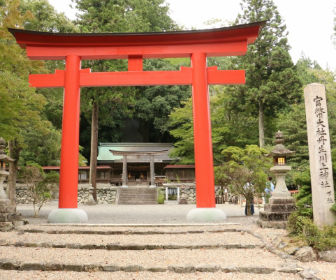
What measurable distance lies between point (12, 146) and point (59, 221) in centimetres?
475

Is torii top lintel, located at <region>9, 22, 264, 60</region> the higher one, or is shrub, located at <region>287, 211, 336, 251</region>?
torii top lintel, located at <region>9, 22, 264, 60</region>

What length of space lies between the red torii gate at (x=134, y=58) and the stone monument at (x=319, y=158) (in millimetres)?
2894

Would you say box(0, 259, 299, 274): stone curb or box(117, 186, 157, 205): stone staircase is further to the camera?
box(117, 186, 157, 205): stone staircase

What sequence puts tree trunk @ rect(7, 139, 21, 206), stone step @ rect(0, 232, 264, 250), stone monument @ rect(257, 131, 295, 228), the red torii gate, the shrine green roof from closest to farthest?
stone step @ rect(0, 232, 264, 250) → stone monument @ rect(257, 131, 295, 228) → the red torii gate → tree trunk @ rect(7, 139, 21, 206) → the shrine green roof

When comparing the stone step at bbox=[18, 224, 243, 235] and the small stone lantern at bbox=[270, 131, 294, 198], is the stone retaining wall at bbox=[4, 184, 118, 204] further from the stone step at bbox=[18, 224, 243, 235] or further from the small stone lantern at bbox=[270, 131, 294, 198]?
the small stone lantern at bbox=[270, 131, 294, 198]

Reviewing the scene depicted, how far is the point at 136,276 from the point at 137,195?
55.6 ft

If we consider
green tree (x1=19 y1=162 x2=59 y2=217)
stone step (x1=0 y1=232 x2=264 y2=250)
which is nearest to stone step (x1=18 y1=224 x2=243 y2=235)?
stone step (x1=0 y1=232 x2=264 y2=250)

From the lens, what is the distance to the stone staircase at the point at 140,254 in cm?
409

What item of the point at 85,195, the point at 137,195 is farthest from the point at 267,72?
the point at 85,195

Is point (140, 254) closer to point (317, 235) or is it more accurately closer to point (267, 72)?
point (317, 235)

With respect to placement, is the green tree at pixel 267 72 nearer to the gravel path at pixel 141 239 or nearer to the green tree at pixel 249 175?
the green tree at pixel 249 175

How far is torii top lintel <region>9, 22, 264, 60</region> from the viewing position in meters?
8.53

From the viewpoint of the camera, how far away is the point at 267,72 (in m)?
20.6

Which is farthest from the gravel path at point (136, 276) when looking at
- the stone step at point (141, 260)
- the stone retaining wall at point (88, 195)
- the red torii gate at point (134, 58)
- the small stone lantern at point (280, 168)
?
the stone retaining wall at point (88, 195)
